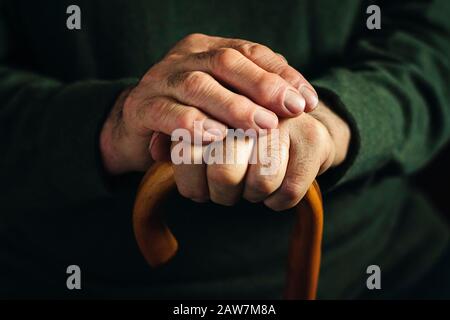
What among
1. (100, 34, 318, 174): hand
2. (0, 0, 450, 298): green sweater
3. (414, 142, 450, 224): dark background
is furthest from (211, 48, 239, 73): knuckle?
(414, 142, 450, 224): dark background

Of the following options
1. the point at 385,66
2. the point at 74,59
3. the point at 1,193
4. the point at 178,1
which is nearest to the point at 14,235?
the point at 1,193

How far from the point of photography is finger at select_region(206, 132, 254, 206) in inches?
14.9

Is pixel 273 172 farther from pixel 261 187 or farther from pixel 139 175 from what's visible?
pixel 139 175

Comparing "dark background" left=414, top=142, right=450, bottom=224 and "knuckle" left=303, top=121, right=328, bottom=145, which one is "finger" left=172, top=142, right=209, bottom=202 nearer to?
"knuckle" left=303, top=121, right=328, bottom=145

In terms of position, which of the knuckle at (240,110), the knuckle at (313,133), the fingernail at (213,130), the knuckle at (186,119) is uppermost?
the knuckle at (240,110)

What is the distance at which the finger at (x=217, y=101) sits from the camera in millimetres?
380

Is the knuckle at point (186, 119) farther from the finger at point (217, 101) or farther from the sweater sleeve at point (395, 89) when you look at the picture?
the sweater sleeve at point (395, 89)

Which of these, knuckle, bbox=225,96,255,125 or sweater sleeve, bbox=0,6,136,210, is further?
sweater sleeve, bbox=0,6,136,210

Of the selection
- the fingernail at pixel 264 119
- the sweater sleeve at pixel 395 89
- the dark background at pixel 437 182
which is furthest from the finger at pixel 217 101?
the dark background at pixel 437 182

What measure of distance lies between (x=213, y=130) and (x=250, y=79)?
0.05 metres

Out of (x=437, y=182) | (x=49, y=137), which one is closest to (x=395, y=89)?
(x=49, y=137)

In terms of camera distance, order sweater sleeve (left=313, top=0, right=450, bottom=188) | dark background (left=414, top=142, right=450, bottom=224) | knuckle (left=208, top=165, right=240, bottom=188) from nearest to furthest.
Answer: knuckle (left=208, top=165, right=240, bottom=188)
sweater sleeve (left=313, top=0, right=450, bottom=188)
dark background (left=414, top=142, right=450, bottom=224)

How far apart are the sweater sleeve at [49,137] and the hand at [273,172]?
13cm

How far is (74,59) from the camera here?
555 mm
